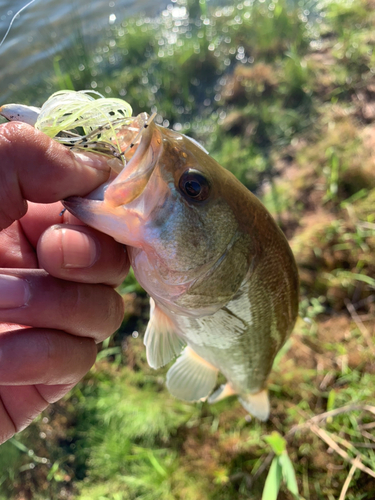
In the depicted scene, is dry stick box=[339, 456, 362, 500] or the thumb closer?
the thumb

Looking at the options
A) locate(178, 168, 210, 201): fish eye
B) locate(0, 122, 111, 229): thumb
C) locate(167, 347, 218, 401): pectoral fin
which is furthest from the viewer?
locate(167, 347, 218, 401): pectoral fin

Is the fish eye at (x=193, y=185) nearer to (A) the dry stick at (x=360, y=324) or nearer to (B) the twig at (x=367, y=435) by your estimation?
(B) the twig at (x=367, y=435)

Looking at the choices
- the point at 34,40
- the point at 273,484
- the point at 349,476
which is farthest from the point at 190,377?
the point at 34,40

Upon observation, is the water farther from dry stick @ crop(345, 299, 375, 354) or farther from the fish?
dry stick @ crop(345, 299, 375, 354)

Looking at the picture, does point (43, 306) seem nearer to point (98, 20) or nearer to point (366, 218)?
point (366, 218)

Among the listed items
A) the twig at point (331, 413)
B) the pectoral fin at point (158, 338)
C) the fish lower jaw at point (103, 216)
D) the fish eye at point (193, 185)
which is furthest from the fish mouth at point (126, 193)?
the twig at point (331, 413)

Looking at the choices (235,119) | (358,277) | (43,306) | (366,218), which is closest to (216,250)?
(43,306)

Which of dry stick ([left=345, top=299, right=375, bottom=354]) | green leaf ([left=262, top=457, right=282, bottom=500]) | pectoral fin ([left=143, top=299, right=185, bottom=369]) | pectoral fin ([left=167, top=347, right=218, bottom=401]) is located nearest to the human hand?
pectoral fin ([left=143, top=299, right=185, bottom=369])

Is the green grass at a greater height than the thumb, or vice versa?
the thumb
